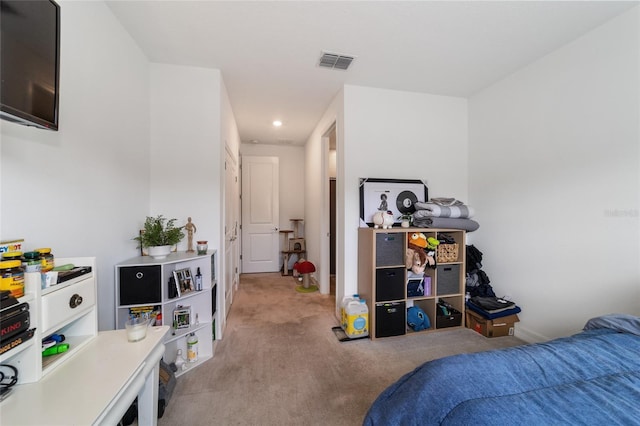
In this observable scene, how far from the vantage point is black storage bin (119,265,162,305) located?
167cm

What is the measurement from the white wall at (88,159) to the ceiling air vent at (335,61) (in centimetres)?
157

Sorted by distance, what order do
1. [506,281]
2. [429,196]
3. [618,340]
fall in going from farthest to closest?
[429,196] < [506,281] < [618,340]

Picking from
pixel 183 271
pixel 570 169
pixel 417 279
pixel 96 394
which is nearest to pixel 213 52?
pixel 183 271

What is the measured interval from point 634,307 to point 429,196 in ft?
5.75

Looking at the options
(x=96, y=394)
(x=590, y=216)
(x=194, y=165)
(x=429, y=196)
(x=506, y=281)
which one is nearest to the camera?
(x=96, y=394)

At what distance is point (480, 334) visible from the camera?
2438 millimetres

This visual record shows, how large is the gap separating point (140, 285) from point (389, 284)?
2.08 m

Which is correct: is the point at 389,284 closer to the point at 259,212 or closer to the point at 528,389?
the point at 528,389

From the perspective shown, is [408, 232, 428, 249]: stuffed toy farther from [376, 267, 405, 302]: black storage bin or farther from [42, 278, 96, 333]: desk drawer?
[42, 278, 96, 333]: desk drawer

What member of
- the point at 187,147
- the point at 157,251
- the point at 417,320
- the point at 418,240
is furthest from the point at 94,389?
the point at 417,320

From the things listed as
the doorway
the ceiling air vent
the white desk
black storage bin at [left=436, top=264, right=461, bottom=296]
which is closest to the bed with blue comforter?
the white desk

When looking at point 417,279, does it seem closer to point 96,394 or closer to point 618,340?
point 618,340

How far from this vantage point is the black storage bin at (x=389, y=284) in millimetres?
2365

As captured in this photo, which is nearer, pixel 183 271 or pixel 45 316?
pixel 45 316
